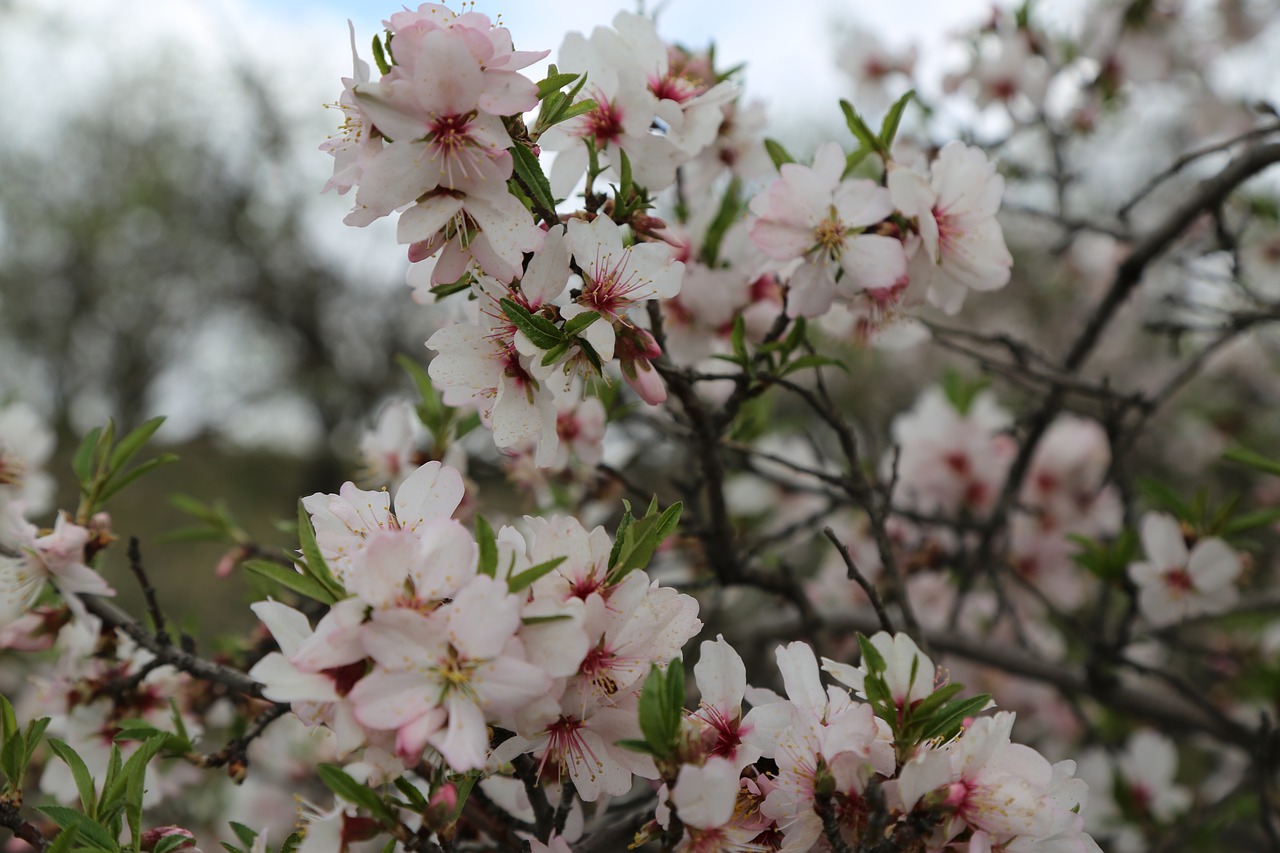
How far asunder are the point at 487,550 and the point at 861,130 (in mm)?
743

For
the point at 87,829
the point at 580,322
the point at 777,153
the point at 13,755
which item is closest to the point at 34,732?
the point at 13,755

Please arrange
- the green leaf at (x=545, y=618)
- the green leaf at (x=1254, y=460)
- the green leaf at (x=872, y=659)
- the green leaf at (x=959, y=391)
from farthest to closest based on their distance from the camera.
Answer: the green leaf at (x=959, y=391) < the green leaf at (x=1254, y=460) < the green leaf at (x=872, y=659) < the green leaf at (x=545, y=618)

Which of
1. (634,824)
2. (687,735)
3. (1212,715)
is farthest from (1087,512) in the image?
(687,735)

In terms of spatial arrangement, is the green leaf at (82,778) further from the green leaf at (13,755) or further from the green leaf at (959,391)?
the green leaf at (959,391)

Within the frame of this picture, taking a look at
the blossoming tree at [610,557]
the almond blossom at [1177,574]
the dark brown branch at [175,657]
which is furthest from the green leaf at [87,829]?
the almond blossom at [1177,574]

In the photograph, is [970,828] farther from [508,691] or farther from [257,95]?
[257,95]

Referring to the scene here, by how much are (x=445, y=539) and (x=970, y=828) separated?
51cm

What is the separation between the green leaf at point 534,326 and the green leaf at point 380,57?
247 mm

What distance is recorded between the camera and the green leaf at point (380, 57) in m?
0.82

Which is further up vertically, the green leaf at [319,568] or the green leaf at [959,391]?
the green leaf at [319,568]

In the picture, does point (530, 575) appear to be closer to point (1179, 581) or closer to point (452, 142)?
point (452, 142)

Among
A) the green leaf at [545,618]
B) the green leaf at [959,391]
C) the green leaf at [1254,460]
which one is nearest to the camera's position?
the green leaf at [545,618]

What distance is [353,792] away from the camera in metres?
0.74

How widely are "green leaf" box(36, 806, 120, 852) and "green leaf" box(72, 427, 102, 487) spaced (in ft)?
1.68
